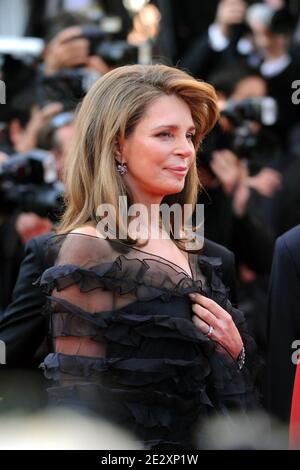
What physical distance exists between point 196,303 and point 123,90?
1.98 ft

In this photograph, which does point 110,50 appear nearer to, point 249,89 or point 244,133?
point 249,89

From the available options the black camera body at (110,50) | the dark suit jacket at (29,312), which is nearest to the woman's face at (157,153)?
the dark suit jacket at (29,312)

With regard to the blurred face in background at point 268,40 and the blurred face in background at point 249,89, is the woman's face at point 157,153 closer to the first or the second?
the blurred face in background at point 249,89

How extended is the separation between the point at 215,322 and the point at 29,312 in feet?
2.54

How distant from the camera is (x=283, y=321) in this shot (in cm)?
332

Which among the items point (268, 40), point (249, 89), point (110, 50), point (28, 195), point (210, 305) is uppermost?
point (268, 40)

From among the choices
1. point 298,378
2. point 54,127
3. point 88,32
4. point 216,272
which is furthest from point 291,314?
point 88,32

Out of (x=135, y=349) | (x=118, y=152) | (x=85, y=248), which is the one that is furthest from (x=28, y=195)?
(x=135, y=349)

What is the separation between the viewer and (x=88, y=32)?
591cm

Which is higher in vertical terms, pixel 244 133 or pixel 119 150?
pixel 244 133

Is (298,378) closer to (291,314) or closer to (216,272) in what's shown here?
(216,272)

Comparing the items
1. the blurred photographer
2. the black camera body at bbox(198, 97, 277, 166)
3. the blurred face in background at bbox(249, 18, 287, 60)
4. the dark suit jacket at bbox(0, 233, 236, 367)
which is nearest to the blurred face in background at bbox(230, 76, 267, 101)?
the black camera body at bbox(198, 97, 277, 166)

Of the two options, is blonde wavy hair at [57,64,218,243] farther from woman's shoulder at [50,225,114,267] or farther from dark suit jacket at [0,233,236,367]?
dark suit jacket at [0,233,236,367]

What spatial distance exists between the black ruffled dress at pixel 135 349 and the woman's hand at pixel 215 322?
2cm
